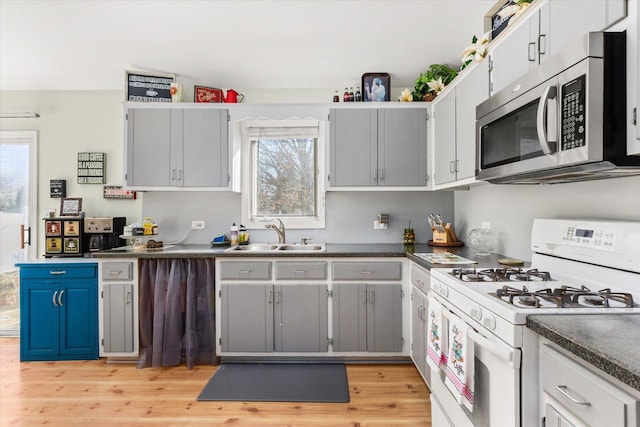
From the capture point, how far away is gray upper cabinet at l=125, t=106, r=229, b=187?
10.4 ft

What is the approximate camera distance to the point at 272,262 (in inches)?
112

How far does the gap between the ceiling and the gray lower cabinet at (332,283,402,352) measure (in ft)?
6.27

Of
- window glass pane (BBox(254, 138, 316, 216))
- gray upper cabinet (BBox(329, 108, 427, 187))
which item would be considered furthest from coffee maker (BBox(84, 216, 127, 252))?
gray upper cabinet (BBox(329, 108, 427, 187))

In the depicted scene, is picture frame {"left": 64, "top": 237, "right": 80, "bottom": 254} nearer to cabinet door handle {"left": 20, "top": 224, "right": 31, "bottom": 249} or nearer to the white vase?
cabinet door handle {"left": 20, "top": 224, "right": 31, "bottom": 249}

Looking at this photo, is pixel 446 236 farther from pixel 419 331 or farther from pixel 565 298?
pixel 565 298

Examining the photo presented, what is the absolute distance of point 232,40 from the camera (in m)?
2.79

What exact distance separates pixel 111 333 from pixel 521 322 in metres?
2.95

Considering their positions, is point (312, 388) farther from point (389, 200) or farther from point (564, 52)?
point (564, 52)

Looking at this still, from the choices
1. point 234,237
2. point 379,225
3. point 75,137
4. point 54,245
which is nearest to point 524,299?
point 379,225

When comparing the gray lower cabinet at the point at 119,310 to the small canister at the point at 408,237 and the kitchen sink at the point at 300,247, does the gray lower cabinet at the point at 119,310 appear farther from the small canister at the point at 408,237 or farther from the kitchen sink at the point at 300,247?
the small canister at the point at 408,237

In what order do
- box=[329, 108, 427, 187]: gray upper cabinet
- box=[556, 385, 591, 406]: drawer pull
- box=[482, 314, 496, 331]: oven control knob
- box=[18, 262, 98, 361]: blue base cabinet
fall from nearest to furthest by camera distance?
1. box=[556, 385, 591, 406]: drawer pull
2. box=[482, 314, 496, 331]: oven control knob
3. box=[18, 262, 98, 361]: blue base cabinet
4. box=[329, 108, 427, 187]: gray upper cabinet

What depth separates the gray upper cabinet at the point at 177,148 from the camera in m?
3.17

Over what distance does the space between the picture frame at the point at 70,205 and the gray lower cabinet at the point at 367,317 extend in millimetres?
2565

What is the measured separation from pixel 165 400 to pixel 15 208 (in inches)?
104
